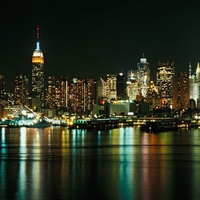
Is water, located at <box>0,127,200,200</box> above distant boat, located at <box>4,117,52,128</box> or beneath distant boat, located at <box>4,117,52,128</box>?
beneath

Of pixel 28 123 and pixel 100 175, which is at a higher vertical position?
pixel 28 123

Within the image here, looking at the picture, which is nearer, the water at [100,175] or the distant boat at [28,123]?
the water at [100,175]

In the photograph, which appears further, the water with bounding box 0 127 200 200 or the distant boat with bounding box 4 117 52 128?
the distant boat with bounding box 4 117 52 128

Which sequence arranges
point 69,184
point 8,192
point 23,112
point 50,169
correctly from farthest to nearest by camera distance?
Result: point 23,112 → point 50,169 → point 69,184 → point 8,192

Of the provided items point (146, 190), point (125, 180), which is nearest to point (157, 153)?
point (125, 180)

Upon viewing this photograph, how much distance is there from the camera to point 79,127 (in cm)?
8806

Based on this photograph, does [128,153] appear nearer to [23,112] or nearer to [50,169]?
[50,169]

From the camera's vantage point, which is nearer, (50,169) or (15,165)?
(50,169)

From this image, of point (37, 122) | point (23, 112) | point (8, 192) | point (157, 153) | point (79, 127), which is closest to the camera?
point (8, 192)

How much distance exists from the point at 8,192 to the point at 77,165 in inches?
330

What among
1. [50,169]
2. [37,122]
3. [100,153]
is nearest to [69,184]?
[50,169]

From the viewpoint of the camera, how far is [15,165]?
87.1 feet

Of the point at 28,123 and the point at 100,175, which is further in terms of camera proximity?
the point at 28,123

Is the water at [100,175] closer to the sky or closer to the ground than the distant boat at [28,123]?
closer to the ground
